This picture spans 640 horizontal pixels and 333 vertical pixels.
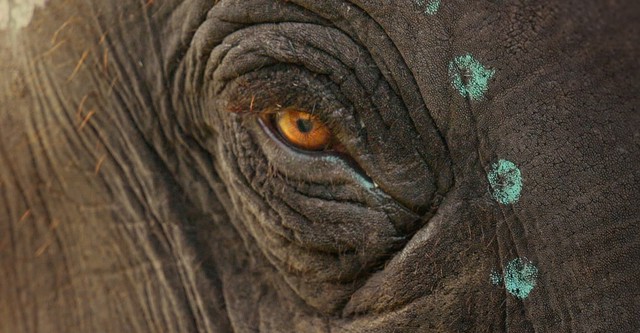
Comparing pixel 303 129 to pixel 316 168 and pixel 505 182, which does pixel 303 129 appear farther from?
pixel 505 182

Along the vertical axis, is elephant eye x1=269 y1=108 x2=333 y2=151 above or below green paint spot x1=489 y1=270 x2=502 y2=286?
above

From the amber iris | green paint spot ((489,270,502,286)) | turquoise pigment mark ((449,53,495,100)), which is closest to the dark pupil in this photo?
the amber iris

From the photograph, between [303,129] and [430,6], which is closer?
[430,6]

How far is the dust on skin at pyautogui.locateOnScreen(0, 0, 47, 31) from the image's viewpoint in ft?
8.74

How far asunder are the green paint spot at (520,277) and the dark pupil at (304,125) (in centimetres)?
58

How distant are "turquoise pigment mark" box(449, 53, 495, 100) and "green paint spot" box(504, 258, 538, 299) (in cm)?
37

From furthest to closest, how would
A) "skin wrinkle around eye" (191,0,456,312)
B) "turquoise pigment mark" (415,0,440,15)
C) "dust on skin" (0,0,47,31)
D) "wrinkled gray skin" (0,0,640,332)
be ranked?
"dust on skin" (0,0,47,31)
"skin wrinkle around eye" (191,0,456,312)
"turquoise pigment mark" (415,0,440,15)
"wrinkled gray skin" (0,0,640,332)

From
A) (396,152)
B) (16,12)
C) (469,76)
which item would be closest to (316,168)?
(396,152)

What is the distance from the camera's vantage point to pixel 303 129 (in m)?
2.30

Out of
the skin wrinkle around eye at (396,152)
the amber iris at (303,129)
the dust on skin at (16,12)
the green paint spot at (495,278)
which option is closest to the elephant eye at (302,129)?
the amber iris at (303,129)

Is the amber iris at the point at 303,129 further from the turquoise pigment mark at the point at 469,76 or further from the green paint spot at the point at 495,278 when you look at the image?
the green paint spot at the point at 495,278

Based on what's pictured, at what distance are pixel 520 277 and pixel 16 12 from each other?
1.59 meters

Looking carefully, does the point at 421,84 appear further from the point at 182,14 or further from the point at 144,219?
the point at 144,219

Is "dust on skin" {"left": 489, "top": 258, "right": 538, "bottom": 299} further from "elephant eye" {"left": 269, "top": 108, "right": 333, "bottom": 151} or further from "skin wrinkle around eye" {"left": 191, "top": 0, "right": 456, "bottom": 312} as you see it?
"elephant eye" {"left": 269, "top": 108, "right": 333, "bottom": 151}
